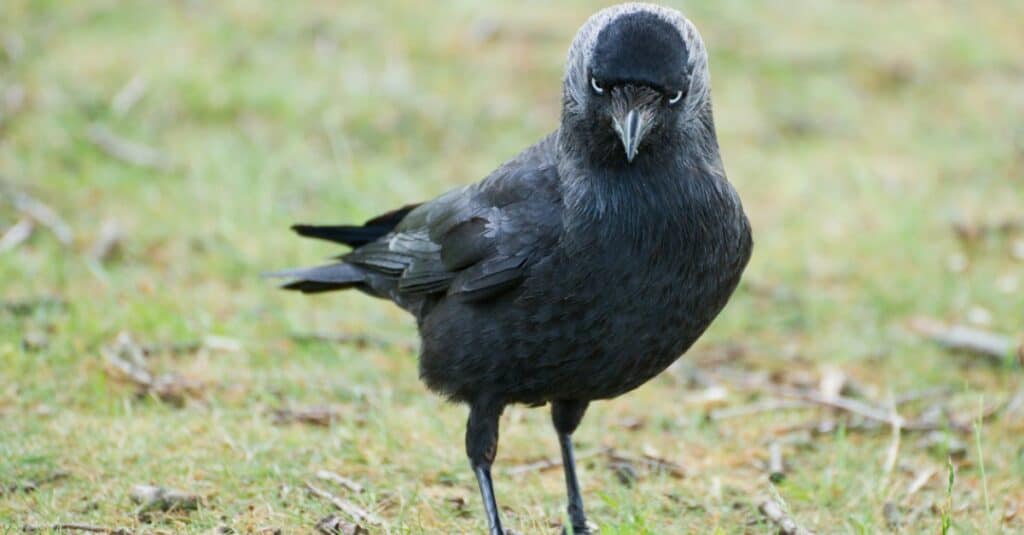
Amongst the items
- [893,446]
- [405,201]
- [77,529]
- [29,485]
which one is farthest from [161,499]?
[405,201]

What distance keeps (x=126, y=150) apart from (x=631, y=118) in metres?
4.91

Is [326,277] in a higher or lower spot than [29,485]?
higher

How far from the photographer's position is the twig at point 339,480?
171 inches

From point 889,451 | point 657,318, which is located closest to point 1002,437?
point 889,451

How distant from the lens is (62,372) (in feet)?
17.1

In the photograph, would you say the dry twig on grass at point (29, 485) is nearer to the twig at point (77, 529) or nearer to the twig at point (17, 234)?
the twig at point (77, 529)

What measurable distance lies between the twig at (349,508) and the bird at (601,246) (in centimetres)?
37

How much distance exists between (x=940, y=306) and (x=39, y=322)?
454 cm

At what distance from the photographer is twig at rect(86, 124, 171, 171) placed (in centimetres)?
770

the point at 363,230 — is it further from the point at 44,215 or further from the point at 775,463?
the point at 44,215

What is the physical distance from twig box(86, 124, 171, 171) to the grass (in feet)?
0.25

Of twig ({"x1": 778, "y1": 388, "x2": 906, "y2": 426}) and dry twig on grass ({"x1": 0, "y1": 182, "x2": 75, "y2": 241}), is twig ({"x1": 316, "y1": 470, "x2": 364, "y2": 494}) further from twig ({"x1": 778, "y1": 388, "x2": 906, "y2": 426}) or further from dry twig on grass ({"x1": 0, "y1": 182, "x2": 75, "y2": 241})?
dry twig on grass ({"x1": 0, "y1": 182, "x2": 75, "y2": 241})

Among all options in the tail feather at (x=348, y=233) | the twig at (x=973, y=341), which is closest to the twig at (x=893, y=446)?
the twig at (x=973, y=341)

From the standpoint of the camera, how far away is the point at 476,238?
4.31m
